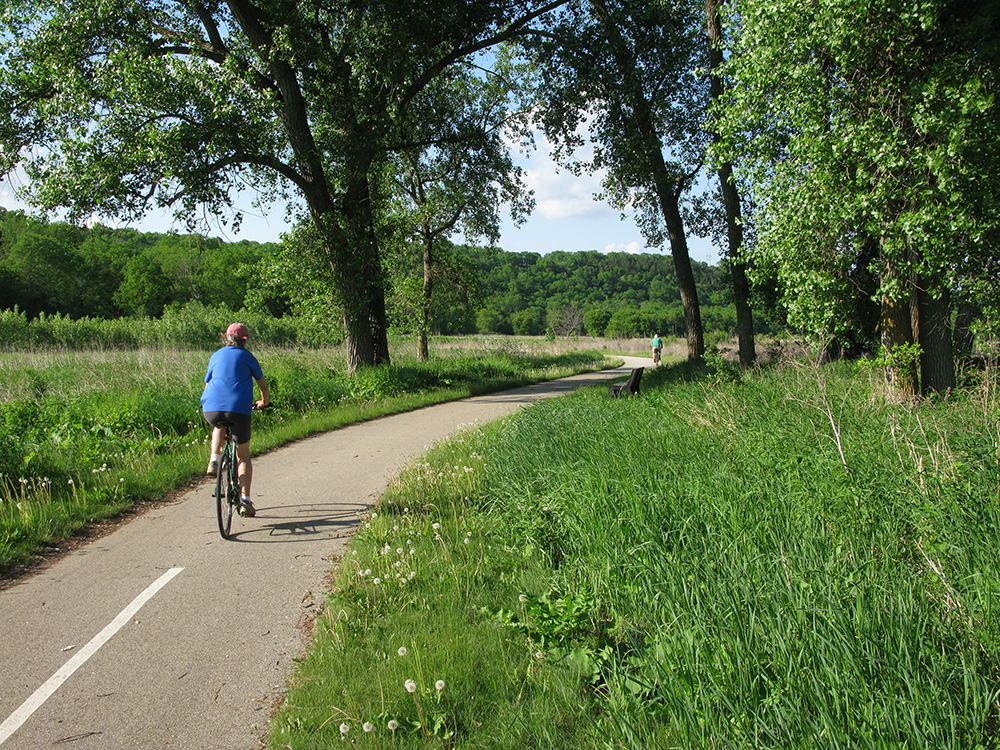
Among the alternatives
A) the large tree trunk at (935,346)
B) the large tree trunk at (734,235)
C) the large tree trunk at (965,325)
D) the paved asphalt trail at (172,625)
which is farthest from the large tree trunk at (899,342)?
the paved asphalt trail at (172,625)

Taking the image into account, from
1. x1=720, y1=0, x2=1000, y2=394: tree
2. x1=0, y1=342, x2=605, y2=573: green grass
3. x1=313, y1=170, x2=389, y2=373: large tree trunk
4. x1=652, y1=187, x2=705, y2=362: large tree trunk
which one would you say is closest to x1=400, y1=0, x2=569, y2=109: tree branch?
x1=313, y1=170, x2=389, y2=373: large tree trunk

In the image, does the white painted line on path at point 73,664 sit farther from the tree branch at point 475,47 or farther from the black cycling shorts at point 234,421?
the tree branch at point 475,47

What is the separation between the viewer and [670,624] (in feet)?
10.2

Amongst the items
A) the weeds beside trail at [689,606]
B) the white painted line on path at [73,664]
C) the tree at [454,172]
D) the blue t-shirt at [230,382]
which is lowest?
the white painted line on path at [73,664]

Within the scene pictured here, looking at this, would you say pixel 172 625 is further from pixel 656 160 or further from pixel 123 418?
pixel 656 160

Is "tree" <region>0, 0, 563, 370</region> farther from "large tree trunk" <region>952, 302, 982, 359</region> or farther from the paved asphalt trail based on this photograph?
"large tree trunk" <region>952, 302, 982, 359</region>

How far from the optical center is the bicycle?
604 cm

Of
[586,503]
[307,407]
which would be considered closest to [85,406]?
[307,407]

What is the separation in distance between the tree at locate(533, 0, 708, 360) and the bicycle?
12.5 m

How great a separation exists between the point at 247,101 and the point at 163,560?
36.4 ft

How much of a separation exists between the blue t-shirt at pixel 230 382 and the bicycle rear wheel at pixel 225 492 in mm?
425

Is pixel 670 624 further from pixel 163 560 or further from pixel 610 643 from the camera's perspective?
pixel 163 560

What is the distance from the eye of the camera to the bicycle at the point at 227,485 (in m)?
6.04

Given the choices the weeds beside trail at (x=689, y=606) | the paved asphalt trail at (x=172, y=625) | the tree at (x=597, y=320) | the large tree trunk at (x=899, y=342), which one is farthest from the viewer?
the tree at (x=597, y=320)
